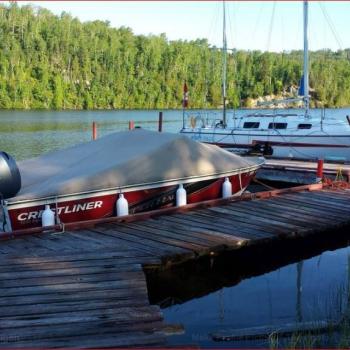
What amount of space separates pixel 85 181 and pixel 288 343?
4.66 meters

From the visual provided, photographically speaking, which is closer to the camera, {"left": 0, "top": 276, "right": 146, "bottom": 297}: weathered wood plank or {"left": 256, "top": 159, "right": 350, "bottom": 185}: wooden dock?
{"left": 0, "top": 276, "right": 146, "bottom": 297}: weathered wood plank

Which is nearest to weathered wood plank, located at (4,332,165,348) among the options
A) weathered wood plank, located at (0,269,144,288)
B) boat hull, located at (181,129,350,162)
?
weathered wood plank, located at (0,269,144,288)

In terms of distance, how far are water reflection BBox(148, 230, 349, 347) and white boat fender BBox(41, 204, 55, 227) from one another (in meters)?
2.08

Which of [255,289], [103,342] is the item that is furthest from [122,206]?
[103,342]

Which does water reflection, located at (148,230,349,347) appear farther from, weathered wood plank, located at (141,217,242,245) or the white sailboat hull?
the white sailboat hull

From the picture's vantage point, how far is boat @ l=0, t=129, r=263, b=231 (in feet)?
27.9

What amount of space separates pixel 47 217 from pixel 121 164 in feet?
5.28

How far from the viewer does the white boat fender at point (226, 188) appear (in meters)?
11.0

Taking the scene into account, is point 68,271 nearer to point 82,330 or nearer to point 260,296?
point 82,330

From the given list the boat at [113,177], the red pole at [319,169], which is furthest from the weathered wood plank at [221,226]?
the red pole at [319,169]

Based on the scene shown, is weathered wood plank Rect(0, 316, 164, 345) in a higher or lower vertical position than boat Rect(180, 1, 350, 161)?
lower

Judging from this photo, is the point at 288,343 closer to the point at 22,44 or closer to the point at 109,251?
the point at 109,251

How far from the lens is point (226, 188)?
11008 millimetres

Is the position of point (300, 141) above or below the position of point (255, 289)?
above
